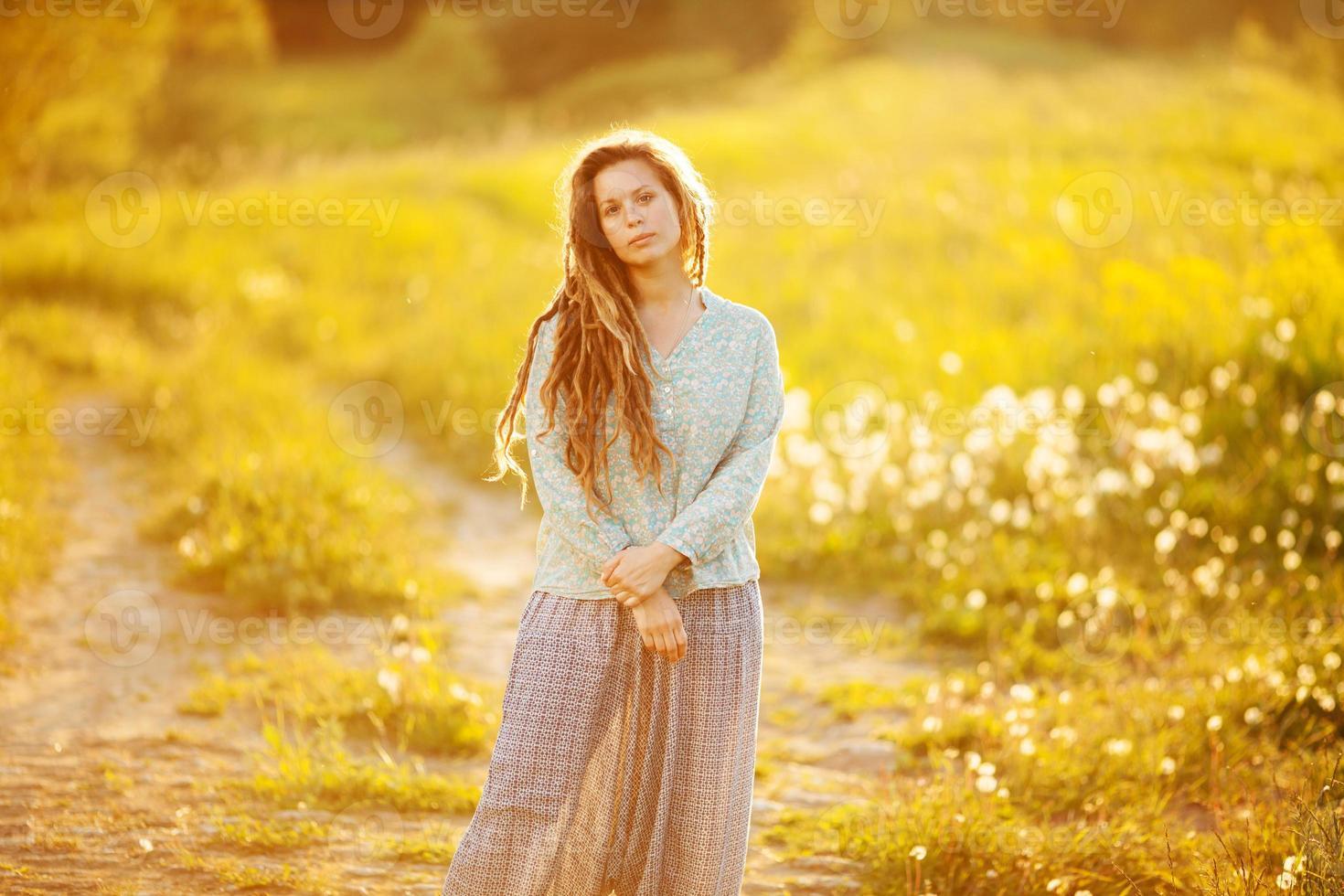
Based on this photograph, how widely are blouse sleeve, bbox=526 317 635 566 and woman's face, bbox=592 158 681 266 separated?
0.34 metres

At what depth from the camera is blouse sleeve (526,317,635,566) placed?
10.4 feet

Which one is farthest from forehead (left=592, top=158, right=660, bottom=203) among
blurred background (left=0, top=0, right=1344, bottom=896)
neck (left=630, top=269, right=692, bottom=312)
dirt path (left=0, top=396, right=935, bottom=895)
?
dirt path (left=0, top=396, right=935, bottom=895)

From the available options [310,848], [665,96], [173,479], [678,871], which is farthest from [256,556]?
[665,96]

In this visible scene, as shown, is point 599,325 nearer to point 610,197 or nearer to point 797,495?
point 610,197

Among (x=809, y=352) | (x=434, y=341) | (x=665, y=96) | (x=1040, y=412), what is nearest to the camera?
(x=1040, y=412)

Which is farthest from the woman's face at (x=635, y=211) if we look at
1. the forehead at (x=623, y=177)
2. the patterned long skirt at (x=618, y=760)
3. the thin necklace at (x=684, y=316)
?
the patterned long skirt at (x=618, y=760)

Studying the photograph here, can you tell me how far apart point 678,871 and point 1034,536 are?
4378 millimetres

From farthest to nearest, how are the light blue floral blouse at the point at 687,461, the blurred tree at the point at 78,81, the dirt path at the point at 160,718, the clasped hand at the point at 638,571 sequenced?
the blurred tree at the point at 78,81
the dirt path at the point at 160,718
the light blue floral blouse at the point at 687,461
the clasped hand at the point at 638,571

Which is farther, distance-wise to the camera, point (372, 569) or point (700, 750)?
point (372, 569)

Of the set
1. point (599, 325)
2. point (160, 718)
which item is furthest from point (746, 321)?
point (160, 718)

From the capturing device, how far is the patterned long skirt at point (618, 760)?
3.11 meters

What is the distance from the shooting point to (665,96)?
Result: 27.9 metres

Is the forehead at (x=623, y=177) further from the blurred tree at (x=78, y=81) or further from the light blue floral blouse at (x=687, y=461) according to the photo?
the blurred tree at (x=78, y=81)

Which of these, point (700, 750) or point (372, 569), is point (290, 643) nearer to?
point (372, 569)
